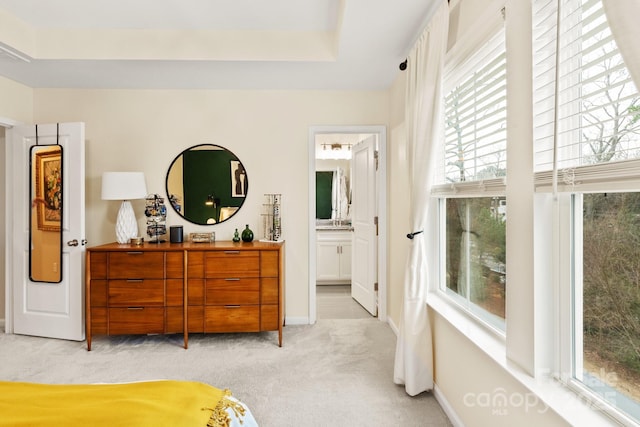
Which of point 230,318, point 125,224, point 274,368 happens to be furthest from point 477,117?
point 125,224

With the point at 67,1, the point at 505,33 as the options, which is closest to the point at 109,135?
the point at 67,1

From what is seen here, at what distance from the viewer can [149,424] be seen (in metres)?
Answer: 1.15

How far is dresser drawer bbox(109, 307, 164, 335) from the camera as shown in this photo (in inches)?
126

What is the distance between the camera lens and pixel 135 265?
126 inches

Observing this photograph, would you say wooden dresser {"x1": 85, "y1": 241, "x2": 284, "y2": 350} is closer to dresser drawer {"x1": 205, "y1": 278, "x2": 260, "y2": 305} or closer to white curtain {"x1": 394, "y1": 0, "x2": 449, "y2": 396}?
dresser drawer {"x1": 205, "y1": 278, "x2": 260, "y2": 305}

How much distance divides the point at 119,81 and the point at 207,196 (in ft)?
4.47

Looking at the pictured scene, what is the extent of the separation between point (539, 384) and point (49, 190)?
162 inches

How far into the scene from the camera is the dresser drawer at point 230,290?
10.6 feet

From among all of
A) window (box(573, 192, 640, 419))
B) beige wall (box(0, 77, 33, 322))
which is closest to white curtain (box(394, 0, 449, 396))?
window (box(573, 192, 640, 419))

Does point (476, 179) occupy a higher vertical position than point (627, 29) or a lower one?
lower

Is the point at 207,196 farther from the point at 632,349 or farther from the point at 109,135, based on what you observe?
the point at 632,349

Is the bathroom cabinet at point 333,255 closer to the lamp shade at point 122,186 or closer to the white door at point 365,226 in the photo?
the white door at point 365,226

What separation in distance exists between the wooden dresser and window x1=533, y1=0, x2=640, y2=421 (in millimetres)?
2301

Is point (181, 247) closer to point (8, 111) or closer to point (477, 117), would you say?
point (8, 111)
